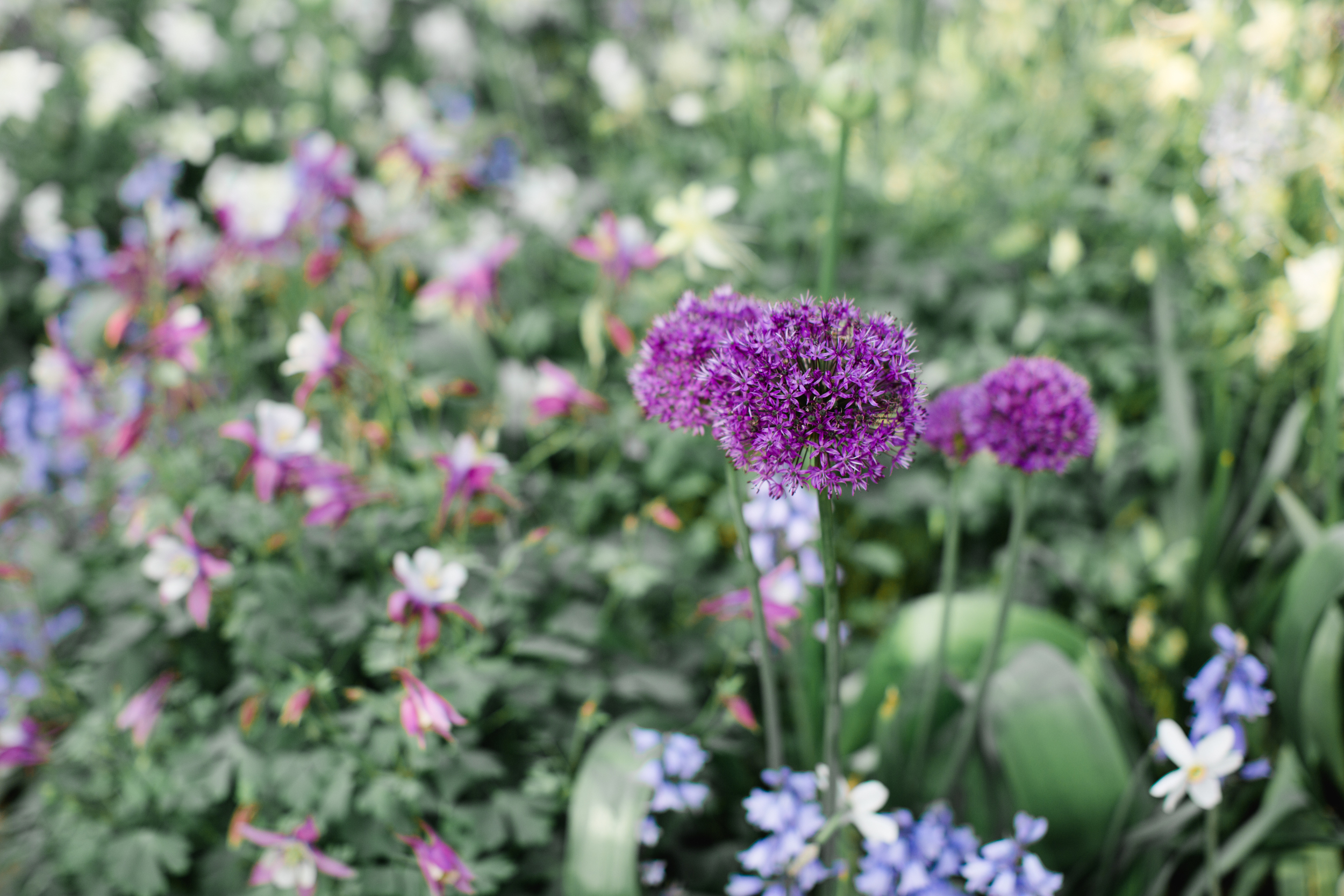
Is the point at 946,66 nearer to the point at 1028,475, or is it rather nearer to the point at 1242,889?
the point at 1028,475

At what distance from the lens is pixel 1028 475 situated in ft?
3.29

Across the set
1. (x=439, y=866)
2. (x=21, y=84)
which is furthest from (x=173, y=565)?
(x=21, y=84)

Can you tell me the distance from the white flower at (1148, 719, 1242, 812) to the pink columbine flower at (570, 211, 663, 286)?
3.74 feet

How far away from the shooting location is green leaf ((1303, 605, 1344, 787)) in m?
1.26

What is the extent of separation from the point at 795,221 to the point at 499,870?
1641mm

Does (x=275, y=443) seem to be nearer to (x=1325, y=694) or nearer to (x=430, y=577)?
(x=430, y=577)

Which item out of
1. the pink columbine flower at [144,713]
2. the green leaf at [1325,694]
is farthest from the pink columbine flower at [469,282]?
the green leaf at [1325,694]

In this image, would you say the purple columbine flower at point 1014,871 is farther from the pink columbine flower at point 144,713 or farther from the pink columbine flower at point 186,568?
the pink columbine flower at point 144,713

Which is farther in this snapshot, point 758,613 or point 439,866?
point 439,866

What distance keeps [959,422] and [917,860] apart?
1.79 feet

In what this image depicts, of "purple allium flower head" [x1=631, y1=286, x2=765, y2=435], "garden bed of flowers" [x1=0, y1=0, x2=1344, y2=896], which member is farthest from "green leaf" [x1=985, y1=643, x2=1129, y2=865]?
"purple allium flower head" [x1=631, y1=286, x2=765, y2=435]

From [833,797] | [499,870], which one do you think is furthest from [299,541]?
[833,797]

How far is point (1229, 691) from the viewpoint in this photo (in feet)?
3.36

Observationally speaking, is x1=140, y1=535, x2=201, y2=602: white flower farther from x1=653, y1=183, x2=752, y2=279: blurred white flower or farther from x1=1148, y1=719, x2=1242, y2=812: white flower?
x1=1148, y1=719, x2=1242, y2=812: white flower
